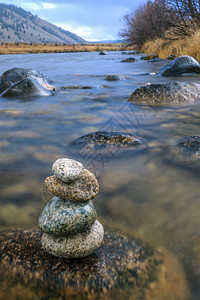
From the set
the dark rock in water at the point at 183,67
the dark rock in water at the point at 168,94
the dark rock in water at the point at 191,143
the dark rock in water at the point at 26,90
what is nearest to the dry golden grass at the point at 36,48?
the dark rock in water at the point at 183,67

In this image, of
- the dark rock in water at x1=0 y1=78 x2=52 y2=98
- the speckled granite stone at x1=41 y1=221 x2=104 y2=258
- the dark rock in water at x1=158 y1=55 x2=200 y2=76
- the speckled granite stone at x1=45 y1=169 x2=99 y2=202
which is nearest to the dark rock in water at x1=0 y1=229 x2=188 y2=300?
the speckled granite stone at x1=41 y1=221 x2=104 y2=258

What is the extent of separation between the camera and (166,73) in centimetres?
988

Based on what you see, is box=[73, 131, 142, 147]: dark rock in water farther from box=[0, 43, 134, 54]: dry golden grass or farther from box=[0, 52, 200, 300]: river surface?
box=[0, 43, 134, 54]: dry golden grass

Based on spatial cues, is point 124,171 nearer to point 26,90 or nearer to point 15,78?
point 26,90

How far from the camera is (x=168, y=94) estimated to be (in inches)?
215

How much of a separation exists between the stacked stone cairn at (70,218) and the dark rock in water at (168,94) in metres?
4.30

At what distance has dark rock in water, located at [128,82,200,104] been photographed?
5.38 m

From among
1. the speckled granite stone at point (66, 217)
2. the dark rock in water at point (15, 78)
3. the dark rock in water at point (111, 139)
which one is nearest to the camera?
the speckled granite stone at point (66, 217)

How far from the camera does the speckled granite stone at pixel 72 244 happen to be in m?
1.35

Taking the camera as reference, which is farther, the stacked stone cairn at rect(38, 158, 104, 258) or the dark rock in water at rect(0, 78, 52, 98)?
the dark rock in water at rect(0, 78, 52, 98)

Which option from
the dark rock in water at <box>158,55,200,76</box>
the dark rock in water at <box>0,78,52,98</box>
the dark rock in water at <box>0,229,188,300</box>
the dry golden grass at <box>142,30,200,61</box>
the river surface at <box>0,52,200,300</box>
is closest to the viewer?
the dark rock in water at <box>0,229,188,300</box>

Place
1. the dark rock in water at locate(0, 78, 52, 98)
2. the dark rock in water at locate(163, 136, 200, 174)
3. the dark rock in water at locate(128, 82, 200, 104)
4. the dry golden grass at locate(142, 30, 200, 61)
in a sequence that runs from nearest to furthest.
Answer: the dark rock in water at locate(163, 136, 200, 174) < the dark rock in water at locate(128, 82, 200, 104) < the dark rock in water at locate(0, 78, 52, 98) < the dry golden grass at locate(142, 30, 200, 61)

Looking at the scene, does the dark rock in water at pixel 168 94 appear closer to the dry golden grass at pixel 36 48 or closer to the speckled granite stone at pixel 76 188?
the speckled granite stone at pixel 76 188

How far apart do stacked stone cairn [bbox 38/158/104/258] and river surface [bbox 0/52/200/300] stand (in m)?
0.34
